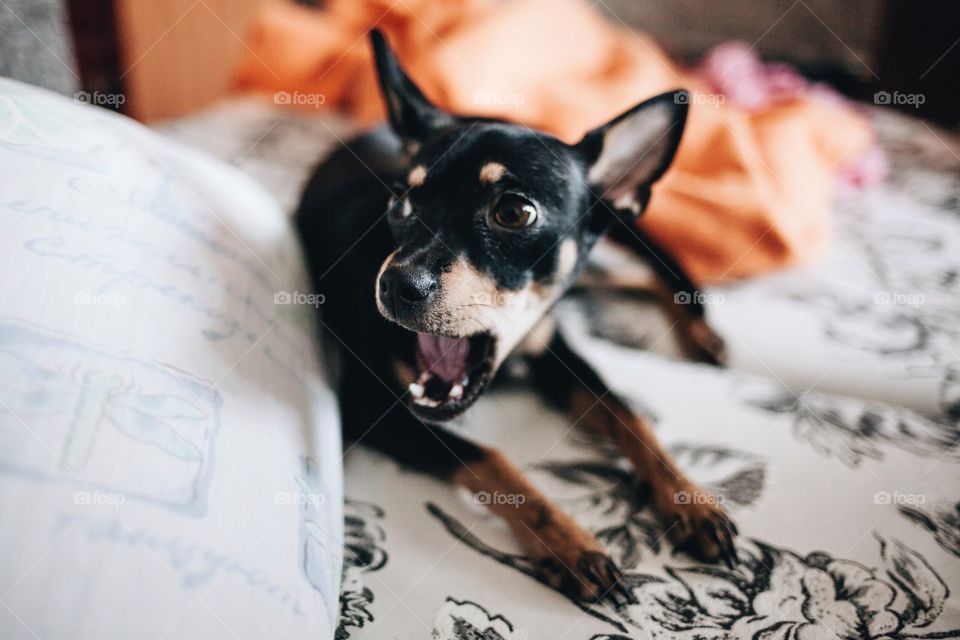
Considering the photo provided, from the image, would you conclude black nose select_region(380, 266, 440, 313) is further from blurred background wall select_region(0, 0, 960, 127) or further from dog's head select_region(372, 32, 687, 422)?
blurred background wall select_region(0, 0, 960, 127)

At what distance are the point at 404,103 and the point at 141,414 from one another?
2.21ft

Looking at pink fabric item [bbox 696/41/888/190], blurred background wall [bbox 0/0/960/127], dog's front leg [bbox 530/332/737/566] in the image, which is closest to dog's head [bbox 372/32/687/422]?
dog's front leg [bbox 530/332/737/566]

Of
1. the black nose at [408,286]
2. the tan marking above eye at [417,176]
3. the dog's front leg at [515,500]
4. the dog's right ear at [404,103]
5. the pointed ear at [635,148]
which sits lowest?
the dog's front leg at [515,500]

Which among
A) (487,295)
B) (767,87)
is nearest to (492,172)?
(487,295)

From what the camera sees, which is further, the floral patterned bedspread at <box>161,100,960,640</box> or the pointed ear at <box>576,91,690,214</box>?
the pointed ear at <box>576,91,690,214</box>

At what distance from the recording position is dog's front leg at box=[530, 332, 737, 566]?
83 centimetres

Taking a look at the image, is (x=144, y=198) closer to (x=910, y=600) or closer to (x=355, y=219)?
(x=355, y=219)

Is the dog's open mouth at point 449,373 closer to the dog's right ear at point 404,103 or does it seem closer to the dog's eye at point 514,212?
the dog's eye at point 514,212

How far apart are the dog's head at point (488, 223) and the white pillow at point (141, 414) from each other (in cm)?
18

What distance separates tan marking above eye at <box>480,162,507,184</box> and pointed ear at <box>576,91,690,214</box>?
0.17 m

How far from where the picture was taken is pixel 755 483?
926 mm

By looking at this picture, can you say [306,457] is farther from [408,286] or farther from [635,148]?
[635,148]

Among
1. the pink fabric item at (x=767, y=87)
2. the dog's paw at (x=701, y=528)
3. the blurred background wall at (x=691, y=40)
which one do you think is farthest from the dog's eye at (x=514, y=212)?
the blurred background wall at (x=691, y=40)

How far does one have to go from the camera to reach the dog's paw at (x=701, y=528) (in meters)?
0.82
